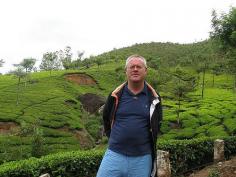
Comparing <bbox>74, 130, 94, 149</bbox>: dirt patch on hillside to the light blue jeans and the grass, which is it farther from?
the light blue jeans

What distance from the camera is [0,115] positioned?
133 feet

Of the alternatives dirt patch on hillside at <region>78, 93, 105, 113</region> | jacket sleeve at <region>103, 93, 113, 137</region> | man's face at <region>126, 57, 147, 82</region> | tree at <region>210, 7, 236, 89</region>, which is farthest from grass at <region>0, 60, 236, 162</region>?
man's face at <region>126, 57, 147, 82</region>

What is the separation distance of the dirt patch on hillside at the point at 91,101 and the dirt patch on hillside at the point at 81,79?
34.0ft

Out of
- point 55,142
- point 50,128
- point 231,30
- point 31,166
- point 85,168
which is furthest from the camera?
point 50,128

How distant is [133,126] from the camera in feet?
18.0

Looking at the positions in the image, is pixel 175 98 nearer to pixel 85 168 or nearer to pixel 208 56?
pixel 208 56

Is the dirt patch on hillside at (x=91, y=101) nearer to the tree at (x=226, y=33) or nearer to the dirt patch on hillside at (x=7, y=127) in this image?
the dirt patch on hillside at (x=7, y=127)

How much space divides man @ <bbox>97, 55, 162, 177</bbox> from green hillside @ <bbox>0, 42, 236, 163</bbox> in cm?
2365

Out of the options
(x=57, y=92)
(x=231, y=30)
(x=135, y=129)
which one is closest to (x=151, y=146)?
(x=135, y=129)

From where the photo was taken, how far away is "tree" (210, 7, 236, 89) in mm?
24766

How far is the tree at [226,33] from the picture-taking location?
24766 millimetres

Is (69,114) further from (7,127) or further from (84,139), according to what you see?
(7,127)

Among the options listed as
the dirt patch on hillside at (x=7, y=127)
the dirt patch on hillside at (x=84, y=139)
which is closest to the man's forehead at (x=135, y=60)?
the dirt patch on hillside at (x=84, y=139)

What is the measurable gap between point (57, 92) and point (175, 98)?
16.1 meters
